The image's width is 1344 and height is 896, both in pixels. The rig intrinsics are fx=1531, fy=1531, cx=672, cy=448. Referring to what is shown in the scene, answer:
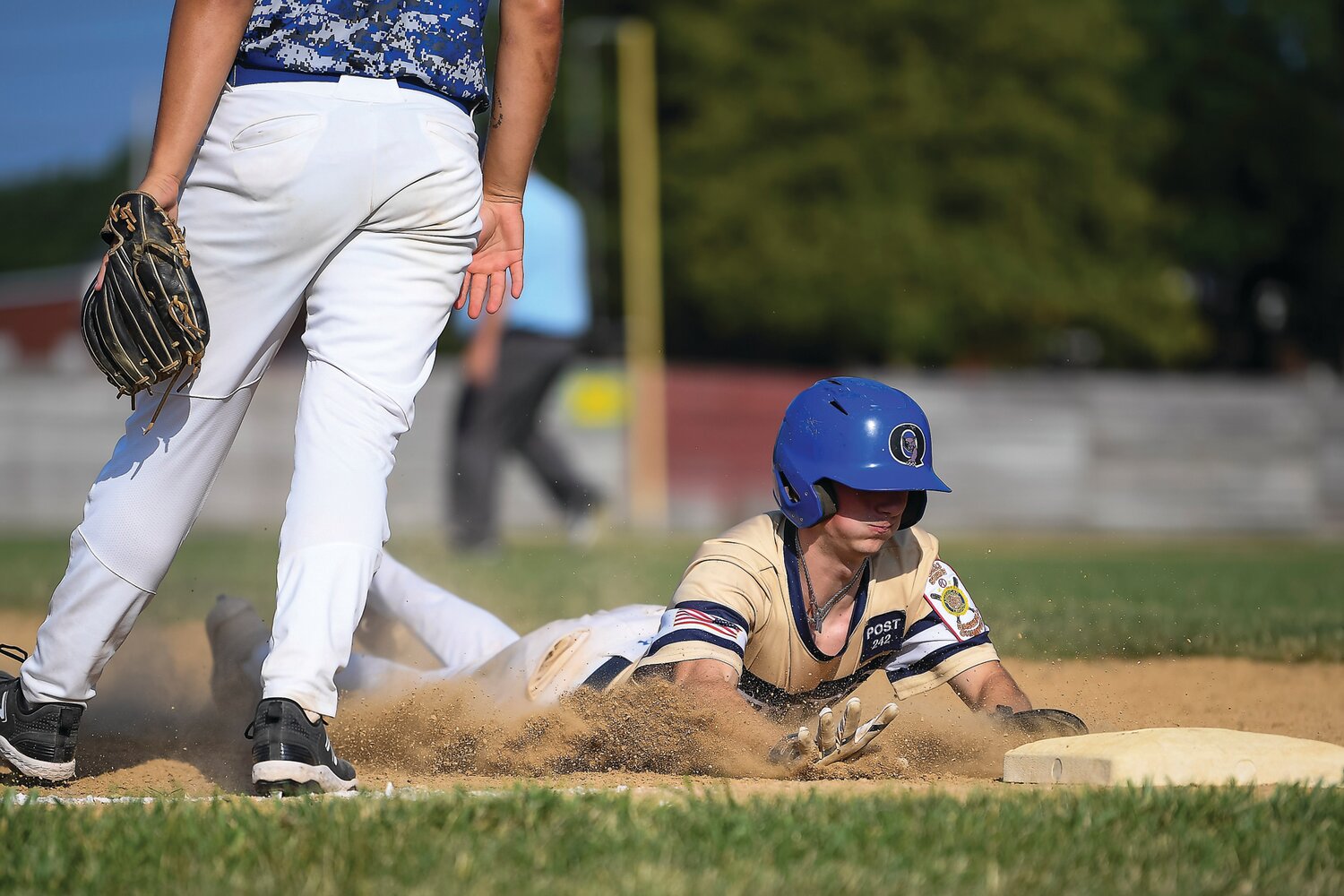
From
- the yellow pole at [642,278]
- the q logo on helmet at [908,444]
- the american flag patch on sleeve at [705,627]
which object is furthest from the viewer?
the yellow pole at [642,278]

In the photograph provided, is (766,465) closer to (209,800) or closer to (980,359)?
(980,359)

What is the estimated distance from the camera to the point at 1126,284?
33.1m

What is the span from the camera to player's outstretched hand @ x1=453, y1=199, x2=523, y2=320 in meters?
3.88

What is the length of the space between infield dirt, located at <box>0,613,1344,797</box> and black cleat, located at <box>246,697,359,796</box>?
11.0 inches

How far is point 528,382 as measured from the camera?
1198cm

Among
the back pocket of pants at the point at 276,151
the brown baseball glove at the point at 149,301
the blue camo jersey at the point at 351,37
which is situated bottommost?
the brown baseball glove at the point at 149,301

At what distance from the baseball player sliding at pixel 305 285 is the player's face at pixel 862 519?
3.79 ft

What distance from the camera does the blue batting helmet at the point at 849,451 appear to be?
13.0 ft

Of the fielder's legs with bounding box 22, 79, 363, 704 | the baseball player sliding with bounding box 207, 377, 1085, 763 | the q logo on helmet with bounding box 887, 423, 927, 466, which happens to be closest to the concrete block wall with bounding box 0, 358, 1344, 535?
the baseball player sliding with bounding box 207, 377, 1085, 763

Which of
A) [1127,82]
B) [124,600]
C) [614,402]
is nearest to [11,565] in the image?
[124,600]

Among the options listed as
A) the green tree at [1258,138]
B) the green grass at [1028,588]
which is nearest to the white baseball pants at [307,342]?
the green grass at [1028,588]

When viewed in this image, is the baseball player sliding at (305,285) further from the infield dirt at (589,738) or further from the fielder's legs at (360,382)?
the infield dirt at (589,738)

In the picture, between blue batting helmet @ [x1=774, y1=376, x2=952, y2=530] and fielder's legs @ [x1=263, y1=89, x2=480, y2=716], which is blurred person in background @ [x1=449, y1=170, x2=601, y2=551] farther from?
fielder's legs @ [x1=263, y1=89, x2=480, y2=716]

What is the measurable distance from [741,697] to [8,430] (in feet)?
59.1
